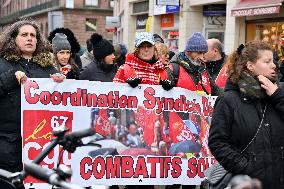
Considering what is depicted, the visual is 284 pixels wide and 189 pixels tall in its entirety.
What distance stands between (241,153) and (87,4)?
70482 millimetres

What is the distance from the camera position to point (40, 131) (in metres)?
6.13

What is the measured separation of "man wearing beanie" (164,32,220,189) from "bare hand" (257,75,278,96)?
2.35 metres

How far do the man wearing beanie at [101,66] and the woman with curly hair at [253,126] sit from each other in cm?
363

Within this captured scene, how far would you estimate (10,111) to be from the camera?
5266 millimetres

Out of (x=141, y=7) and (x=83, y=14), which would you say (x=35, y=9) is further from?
(x=141, y=7)

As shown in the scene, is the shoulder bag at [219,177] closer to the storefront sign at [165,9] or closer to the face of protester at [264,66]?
the face of protester at [264,66]

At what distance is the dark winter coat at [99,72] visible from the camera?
808cm

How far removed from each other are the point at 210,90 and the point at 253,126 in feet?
9.37

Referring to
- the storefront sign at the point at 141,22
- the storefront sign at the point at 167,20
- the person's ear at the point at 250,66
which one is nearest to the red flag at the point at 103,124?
the person's ear at the point at 250,66

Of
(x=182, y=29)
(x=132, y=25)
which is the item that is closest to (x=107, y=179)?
(x=182, y=29)

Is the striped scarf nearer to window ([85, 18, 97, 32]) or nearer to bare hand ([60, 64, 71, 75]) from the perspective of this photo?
bare hand ([60, 64, 71, 75])

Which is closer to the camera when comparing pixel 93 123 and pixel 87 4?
pixel 93 123

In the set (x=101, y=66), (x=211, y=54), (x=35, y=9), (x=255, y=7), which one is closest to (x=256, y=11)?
(x=255, y=7)

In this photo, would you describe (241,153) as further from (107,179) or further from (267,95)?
(107,179)
